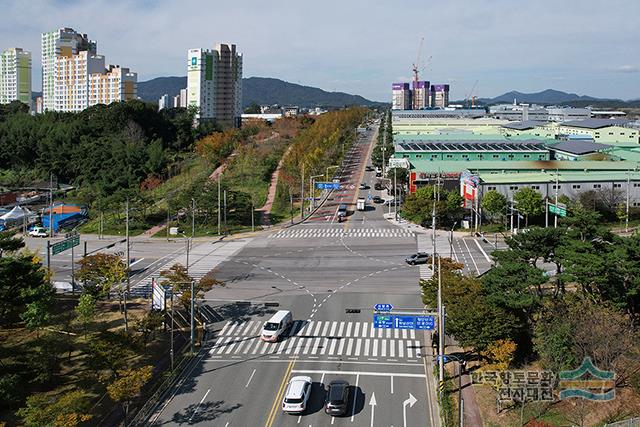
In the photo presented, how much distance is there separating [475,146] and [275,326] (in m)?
76.0

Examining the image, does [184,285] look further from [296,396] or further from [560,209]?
[560,209]

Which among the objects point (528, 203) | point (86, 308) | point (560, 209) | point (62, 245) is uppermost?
point (528, 203)

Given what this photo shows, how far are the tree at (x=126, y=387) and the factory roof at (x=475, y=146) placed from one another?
78.7 metres

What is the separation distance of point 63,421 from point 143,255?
34845 millimetres

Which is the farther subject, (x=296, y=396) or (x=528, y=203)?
(x=528, y=203)

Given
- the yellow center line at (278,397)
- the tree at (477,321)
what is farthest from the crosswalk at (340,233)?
the yellow center line at (278,397)

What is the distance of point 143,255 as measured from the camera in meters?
56.5

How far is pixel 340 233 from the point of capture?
64.8 metres

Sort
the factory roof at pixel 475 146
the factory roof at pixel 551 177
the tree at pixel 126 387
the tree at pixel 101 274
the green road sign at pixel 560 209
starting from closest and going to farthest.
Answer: the tree at pixel 126 387
the tree at pixel 101 274
the green road sign at pixel 560 209
the factory roof at pixel 551 177
the factory roof at pixel 475 146

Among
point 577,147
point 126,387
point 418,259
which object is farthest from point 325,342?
point 577,147

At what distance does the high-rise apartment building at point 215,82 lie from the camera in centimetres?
16462

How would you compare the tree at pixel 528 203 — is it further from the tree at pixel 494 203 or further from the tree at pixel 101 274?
the tree at pixel 101 274

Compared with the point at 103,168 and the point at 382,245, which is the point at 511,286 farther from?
the point at 103,168

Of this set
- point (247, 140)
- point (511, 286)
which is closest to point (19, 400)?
point (511, 286)
